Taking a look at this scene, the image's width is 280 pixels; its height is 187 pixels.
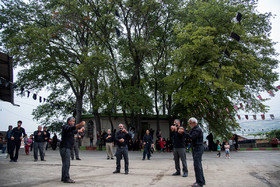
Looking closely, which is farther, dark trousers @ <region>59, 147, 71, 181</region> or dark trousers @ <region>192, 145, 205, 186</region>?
dark trousers @ <region>59, 147, 71, 181</region>

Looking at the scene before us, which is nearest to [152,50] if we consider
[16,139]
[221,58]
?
[221,58]

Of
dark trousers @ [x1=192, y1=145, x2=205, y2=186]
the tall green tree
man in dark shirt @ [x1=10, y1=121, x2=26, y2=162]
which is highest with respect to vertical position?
the tall green tree

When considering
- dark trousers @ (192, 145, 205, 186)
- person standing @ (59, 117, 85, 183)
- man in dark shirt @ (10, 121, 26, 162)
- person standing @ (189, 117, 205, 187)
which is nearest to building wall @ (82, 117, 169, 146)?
man in dark shirt @ (10, 121, 26, 162)

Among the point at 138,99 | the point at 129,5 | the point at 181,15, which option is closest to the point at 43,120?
the point at 138,99

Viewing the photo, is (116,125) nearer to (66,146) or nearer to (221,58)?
(221,58)

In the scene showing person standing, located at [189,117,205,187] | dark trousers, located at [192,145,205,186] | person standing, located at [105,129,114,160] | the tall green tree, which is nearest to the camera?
dark trousers, located at [192,145,205,186]

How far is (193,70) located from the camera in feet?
72.9

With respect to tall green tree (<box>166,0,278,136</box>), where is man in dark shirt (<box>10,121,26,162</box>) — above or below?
below

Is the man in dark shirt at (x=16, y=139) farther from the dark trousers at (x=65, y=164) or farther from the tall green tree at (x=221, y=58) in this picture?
the tall green tree at (x=221, y=58)

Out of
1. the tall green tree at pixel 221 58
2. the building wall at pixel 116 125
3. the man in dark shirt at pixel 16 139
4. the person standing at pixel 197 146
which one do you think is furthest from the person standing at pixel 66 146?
the building wall at pixel 116 125

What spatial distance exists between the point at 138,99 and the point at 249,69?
10.5m

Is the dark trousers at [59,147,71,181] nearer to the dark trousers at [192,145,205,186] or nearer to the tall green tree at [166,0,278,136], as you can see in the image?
the dark trousers at [192,145,205,186]

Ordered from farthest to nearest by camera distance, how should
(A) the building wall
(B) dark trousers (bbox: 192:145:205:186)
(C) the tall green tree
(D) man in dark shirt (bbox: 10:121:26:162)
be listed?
1. (A) the building wall
2. (C) the tall green tree
3. (D) man in dark shirt (bbox: 10:121:26:162)
4. (B) dark trousers (bbox: 192:145:205:186)

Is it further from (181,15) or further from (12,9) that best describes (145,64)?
(12,9)
